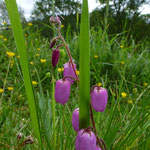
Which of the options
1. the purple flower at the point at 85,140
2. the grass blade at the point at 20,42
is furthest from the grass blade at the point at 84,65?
the grass blade at the point at 20,42

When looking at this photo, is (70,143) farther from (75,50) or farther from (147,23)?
(147,23)

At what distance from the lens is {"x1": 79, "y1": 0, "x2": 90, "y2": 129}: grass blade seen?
0.38 m

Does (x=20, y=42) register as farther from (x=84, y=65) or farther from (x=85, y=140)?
(x=85, y=140)

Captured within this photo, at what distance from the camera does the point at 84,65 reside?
0.39 metres

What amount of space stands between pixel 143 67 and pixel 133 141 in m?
1.62

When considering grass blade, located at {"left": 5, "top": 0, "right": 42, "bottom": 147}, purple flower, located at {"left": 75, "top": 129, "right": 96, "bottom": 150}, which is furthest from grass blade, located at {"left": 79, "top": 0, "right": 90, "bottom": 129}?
grass blade, located at {"left": 5, "top": 0, "right": 42, "bottom": 147}

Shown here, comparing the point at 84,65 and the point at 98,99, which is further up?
the point at 84,65

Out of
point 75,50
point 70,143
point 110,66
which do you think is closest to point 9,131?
point 70,143

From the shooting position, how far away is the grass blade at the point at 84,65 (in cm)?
38

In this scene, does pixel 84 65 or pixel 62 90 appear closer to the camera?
pixel 84 65

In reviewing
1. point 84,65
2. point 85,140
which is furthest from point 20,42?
point 85,140

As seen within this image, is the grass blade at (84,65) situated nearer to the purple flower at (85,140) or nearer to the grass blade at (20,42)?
the purple flower at (85,140)

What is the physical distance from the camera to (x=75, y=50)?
246 cm

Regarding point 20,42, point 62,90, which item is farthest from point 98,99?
point 20,42
